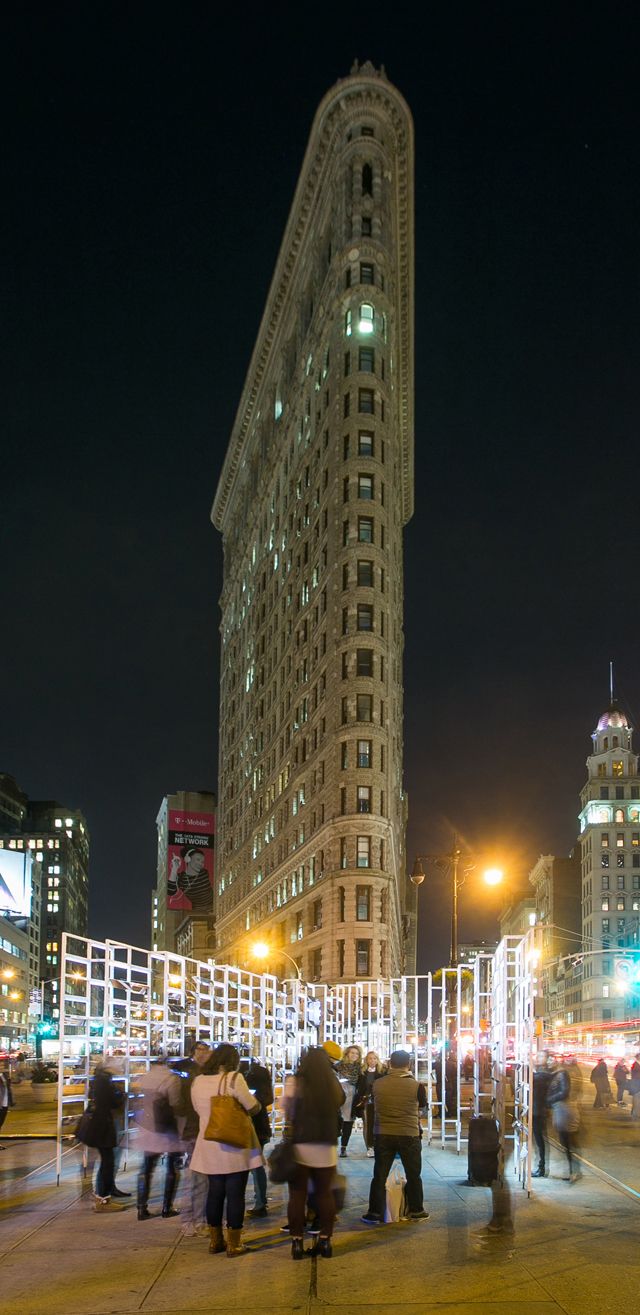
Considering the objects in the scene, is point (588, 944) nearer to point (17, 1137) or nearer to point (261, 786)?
point (261, 786)

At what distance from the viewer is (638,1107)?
3275 centimetres

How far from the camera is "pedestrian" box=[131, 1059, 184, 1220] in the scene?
13.3m

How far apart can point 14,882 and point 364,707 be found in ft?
214

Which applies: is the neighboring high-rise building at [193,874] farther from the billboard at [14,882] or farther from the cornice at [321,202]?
the cornice at [321,202]

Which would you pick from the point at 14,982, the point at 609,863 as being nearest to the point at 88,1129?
the point at 14,982

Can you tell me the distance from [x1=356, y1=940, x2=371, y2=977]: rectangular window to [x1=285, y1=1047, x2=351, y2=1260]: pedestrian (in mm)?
61610

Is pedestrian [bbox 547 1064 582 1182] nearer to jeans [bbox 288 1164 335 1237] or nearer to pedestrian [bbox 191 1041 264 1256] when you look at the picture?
jeans [bbox 288 1164 335 1237]

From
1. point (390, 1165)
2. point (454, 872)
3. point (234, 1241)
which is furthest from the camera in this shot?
point (454, 872)

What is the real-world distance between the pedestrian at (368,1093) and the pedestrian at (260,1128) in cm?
331

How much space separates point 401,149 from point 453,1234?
313 ft

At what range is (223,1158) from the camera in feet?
35.6

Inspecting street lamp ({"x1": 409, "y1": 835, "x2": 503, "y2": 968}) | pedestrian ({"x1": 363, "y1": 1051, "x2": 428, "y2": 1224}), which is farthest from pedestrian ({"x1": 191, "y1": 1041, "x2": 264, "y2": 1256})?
street lamp ({"x1": 409, "y1": 835, "x2": 503, "y2": 968})

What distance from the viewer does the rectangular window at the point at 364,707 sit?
248 ft

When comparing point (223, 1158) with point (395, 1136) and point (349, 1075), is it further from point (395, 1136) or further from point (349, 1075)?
point (349, 1075)
